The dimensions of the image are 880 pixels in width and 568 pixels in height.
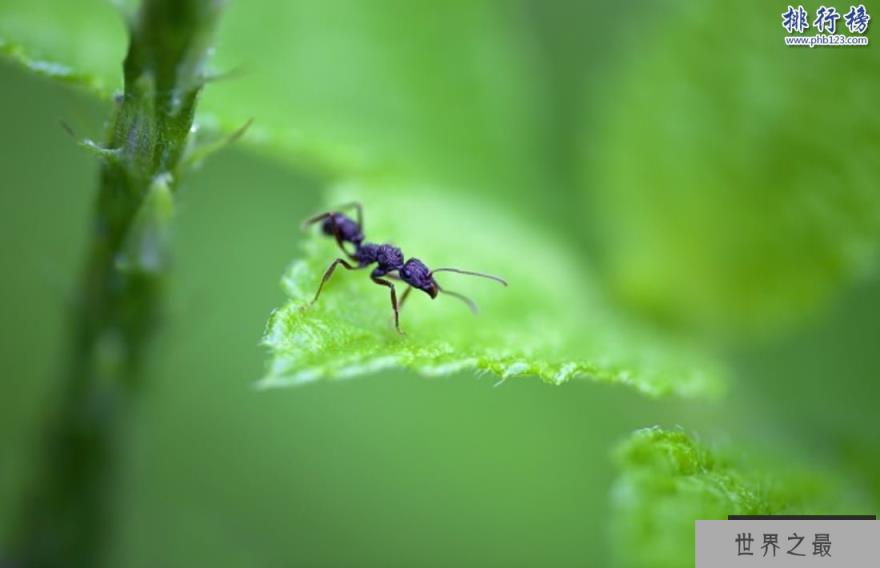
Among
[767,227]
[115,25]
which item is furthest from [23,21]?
[767,227]

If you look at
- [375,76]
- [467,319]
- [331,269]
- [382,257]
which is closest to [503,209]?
[375,76]

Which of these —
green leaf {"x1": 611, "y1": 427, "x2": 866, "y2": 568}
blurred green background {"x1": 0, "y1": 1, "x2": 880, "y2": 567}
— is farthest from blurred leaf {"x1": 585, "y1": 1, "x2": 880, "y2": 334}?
green leaf {"x1": 611, "y1": 427, "x2": 866, "y2": 568}

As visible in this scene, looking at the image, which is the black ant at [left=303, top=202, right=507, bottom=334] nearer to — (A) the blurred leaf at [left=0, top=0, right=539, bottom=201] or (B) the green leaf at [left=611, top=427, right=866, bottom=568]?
(A) the blurred leaf at [left=0, top=0, right=539, bottom=201]

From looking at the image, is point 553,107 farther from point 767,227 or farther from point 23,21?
point 23,21

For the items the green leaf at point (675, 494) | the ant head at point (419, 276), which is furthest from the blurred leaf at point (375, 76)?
the green leaf at point (675, 494)

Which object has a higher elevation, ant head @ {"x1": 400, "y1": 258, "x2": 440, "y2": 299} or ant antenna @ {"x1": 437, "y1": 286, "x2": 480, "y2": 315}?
ant head @ {"x1": 400, "y1": 258, "x2": 440, "y2": 299}

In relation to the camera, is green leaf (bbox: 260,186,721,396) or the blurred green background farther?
the blurred green background
